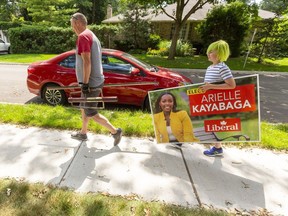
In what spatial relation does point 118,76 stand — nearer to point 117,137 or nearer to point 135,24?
point 117,137

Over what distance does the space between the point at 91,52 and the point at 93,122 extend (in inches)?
68.1

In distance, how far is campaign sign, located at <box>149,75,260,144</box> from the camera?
3.16m

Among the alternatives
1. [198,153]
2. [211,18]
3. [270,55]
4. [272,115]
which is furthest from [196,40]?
[198,153]

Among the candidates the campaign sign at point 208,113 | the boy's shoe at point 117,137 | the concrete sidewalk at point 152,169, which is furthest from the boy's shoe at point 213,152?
the boy's shoe at point 117,137

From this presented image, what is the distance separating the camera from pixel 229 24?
17.0 metres

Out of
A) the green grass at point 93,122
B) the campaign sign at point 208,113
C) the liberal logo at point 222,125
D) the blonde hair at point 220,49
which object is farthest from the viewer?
the green grass at point 93,122

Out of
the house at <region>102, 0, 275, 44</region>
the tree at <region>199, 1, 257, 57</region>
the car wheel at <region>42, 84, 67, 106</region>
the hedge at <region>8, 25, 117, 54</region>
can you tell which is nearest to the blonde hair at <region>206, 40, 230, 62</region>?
the car wheel at <region>42, 84, 67, 106</region>

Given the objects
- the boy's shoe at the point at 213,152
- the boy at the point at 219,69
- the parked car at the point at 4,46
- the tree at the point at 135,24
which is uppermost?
the tree at the point at 135,24

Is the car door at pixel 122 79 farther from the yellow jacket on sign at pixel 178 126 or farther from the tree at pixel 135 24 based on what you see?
the tree at pixel 135 24

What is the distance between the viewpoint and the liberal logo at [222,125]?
3289mm

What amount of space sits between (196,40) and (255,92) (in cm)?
2021

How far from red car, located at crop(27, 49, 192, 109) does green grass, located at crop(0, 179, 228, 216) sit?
310 cm

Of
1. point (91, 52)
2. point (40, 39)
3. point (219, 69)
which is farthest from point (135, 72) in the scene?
point (40, 39)

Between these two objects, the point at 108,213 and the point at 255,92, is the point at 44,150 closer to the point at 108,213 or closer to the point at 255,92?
the point at 108,213
